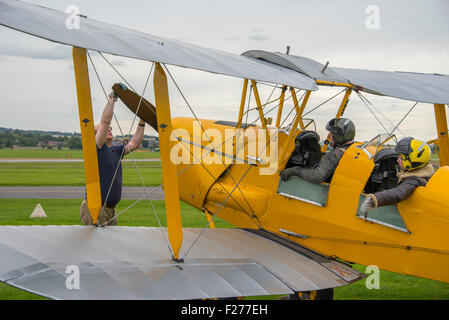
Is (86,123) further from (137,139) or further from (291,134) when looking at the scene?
(291,134)

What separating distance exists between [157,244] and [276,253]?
1210 mm

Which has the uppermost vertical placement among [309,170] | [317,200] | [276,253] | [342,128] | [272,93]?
[272,93]

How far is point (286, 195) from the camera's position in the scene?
5.12 m

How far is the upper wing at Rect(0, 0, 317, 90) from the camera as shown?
339 cm

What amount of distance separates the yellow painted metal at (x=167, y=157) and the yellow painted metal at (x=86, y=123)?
91 cm

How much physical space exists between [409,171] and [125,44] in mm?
2747

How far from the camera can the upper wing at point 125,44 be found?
11.1 feet

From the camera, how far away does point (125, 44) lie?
3.89m

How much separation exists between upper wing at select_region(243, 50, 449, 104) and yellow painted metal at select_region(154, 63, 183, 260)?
1.80m

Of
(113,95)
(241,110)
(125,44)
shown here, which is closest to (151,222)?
(241,110)

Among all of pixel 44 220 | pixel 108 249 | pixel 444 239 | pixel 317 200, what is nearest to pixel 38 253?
pixel 108 249

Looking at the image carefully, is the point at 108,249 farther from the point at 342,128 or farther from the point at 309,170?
the point at 342,128

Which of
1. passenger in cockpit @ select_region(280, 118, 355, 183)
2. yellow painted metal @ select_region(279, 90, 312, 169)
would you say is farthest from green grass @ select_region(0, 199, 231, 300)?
passenger in cockpit @ select_region(280, 118, 355, 183)

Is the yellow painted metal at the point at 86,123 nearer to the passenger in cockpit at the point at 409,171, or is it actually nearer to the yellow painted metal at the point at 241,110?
the yellow painted metal at the point at 241,110
